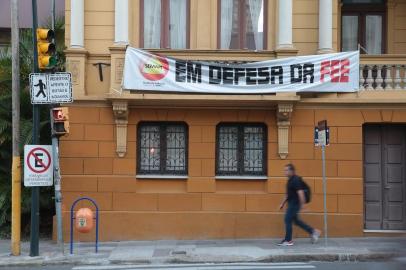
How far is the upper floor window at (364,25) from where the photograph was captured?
16547 millimetres

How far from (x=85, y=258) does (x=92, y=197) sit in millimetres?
2699

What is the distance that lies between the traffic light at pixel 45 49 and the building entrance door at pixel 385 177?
793 centimetres

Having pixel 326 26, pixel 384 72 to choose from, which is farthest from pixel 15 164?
pixel 384 72

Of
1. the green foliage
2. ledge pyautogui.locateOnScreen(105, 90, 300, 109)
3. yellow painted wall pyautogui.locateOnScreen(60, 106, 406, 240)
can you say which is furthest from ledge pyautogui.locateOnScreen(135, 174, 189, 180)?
the green foliage

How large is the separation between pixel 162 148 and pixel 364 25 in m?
6.75

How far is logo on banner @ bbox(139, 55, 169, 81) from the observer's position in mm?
14344

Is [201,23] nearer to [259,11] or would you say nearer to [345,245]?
[259,11]

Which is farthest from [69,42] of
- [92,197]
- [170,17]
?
[92,197]

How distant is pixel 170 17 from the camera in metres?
15.5

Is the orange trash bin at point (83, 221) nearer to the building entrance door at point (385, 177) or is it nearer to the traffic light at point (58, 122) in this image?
the traffic light at point (58, 122)

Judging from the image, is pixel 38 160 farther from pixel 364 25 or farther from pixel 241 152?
pixel 364 25

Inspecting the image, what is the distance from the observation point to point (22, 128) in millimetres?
15125

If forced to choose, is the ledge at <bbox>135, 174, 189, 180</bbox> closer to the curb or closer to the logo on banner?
the logo on banner

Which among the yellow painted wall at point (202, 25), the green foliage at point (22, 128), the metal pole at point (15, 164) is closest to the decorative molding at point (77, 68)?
the yellow painted wall at point (202, 25)
